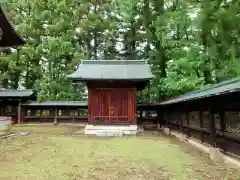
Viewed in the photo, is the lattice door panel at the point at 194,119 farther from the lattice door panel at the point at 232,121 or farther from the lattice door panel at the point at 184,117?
the lattice door panel at the point at 232,121

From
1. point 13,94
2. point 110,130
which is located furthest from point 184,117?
point 13,94

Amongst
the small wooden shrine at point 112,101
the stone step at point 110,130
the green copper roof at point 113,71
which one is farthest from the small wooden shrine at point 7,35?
the stone step at point 110,130

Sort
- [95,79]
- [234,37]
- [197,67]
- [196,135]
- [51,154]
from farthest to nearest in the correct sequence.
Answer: [197,67] → [95,79] → [196,135] → [51,154] → [234,37]

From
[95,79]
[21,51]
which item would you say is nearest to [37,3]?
[21,51]

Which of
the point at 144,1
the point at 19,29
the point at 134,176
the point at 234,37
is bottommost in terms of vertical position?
the point at 134,176

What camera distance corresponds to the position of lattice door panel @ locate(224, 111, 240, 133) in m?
8.24

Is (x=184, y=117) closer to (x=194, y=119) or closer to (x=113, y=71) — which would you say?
(x=194, y=119)

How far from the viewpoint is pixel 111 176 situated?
6754mm

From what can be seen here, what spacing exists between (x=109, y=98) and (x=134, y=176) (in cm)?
1191

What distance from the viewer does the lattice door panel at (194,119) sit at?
12292mm

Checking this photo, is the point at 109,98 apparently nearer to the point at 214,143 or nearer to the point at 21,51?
the point at 214,143

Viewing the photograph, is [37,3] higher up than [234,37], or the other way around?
[37,3]

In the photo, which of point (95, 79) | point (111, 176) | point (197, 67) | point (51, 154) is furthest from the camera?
point (197, 67)

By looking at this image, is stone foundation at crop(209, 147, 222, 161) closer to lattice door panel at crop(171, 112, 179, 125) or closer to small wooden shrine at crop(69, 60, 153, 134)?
lattice door panel at crop(171, 112, 179, 125)
